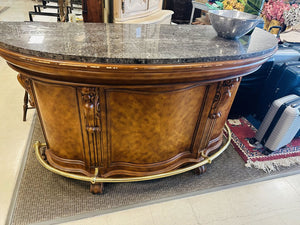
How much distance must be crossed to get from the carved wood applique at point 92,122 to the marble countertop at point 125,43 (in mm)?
219

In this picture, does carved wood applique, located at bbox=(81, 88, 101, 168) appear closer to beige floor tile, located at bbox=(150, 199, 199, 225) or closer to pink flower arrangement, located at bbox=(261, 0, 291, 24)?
beige floor tile, located at bbox=(150, 199, 199, 225)

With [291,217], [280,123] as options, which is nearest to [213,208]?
[291,217]

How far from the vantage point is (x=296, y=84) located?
6.32 feet

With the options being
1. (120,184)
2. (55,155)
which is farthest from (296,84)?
(55,155)

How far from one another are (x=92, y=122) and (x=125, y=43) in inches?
18.8

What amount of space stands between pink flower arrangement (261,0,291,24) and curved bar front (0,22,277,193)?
2.58ft

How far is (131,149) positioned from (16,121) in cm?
149

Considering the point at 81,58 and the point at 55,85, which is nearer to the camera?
the point at 81,58

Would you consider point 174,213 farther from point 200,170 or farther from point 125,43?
point 125,43

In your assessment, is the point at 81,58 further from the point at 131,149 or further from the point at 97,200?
the point at 97,200

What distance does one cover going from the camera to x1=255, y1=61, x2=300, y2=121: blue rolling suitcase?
1.93 m

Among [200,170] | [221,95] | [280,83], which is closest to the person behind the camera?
[221,95]

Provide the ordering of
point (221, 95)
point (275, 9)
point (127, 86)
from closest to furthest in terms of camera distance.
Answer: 1. point (127, 86)
2. point (221, 95)
3. point (275, 9)

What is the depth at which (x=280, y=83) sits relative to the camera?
2.04 metres
